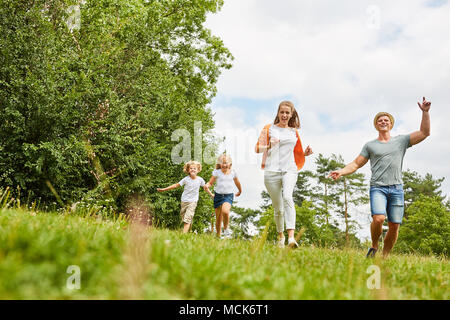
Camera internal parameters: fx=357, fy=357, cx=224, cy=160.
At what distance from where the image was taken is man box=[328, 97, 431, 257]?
545 centimetres

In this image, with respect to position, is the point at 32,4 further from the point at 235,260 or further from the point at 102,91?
the point at 235,260

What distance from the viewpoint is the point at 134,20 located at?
1455 cm

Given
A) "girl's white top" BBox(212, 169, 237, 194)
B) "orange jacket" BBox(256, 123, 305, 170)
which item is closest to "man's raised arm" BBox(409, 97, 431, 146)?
"orange jacket" BBox(256, 123, 305, 170)

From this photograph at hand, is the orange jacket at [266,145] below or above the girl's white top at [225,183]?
above

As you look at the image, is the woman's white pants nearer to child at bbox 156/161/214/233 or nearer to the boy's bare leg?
the boy's bare leg

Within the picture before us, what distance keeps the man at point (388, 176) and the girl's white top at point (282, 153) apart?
0.93 metres

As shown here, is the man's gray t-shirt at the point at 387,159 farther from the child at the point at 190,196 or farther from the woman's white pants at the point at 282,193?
the child at the point at 190,196

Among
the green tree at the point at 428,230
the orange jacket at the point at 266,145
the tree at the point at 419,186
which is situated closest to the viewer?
the orange jacket at the point at 266,145

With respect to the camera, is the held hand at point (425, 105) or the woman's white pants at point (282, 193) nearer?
the held hand at point (425, 105)

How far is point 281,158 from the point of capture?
645 centimetres

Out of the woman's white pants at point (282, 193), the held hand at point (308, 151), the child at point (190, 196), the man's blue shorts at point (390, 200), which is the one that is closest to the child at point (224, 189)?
the child at point (190, 196)

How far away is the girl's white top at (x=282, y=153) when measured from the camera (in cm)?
642
